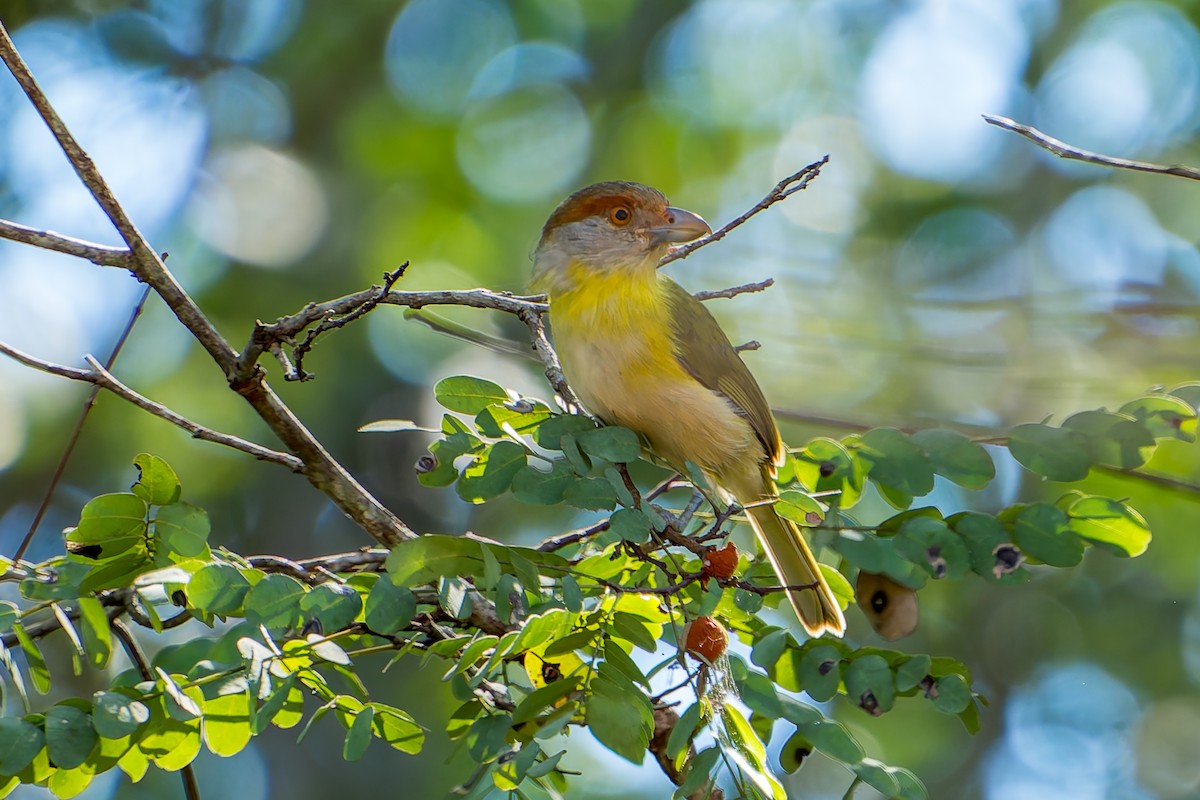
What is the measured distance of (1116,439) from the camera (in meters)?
2.21

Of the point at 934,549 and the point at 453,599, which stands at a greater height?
the point at 453,599

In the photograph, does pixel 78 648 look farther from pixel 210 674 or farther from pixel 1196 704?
pixel 1196 704

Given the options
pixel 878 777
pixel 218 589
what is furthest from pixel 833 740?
pixel 218 589

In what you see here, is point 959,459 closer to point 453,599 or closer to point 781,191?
point 781,191

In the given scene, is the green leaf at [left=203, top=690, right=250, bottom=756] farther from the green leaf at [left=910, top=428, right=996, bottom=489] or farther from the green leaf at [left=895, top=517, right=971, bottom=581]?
the green leaf at [left=910, top=428, right=996, bottom=489]

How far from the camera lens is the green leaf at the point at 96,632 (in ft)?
6.65

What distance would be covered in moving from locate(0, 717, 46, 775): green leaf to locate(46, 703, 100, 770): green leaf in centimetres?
2

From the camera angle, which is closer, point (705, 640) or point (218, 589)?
point (218, 589)

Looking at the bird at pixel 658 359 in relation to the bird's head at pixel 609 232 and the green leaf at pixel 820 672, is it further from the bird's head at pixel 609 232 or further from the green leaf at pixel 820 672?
the green leaf at pixel 820 672

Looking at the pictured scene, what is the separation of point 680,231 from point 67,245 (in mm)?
2103

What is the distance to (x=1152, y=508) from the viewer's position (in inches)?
302

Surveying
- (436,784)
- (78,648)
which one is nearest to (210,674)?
(78,648)

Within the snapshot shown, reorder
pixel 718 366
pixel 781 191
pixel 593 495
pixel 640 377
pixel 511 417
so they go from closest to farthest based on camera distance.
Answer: pixel 593 495 < pixel 511 417 < pixel 781 191 < pixel 640 377 < pixel 718 366

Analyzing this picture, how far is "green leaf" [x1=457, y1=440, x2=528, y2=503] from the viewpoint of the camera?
7.51 ft
